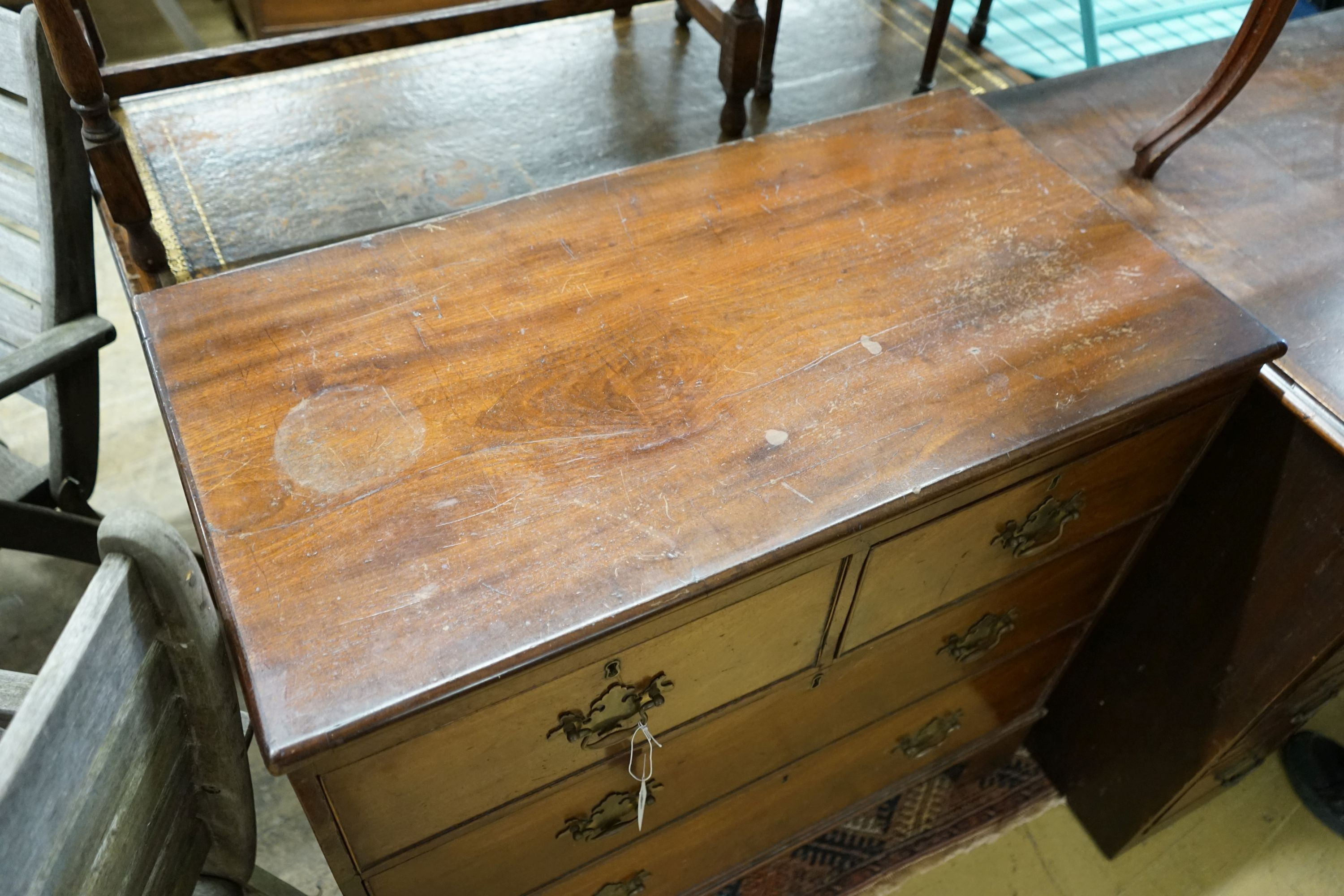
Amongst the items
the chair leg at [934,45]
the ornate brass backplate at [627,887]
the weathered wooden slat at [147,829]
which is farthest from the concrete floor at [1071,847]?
the weathered wooden slat at [147,829]

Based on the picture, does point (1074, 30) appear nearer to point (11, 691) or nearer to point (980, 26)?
point (980, 26)

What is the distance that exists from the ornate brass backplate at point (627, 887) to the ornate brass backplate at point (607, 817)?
0.17 metres

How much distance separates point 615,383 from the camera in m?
0.92

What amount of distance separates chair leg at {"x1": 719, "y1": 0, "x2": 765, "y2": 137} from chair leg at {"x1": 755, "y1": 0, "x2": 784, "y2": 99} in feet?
→ 0.27

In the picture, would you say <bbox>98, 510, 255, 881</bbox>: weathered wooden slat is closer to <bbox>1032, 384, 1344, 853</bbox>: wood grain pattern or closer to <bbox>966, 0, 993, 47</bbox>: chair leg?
<bbox>1032, 384, 1344, 853</bbox>: wood grain pattern

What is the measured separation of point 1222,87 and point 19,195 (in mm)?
1575

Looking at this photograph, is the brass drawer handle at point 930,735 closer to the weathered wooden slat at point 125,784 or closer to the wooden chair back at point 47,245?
the weathered wooden slat at point 125,784

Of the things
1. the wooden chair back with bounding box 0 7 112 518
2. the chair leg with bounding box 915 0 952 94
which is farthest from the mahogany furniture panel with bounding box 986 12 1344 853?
the wooden chair back with bounding box 0 7 112 518

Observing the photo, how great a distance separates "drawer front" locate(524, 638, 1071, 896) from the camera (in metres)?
1.20

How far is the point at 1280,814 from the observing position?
1636 millimetres

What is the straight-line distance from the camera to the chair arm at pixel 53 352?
Result: 116 cm

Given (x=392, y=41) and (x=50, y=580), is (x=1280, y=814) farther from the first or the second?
(x=50, y=580)

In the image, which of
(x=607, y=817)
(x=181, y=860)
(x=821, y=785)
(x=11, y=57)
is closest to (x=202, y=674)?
(x=181, y=860)

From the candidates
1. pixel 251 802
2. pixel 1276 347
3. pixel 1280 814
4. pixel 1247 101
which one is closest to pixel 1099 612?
pixel 1276 347
